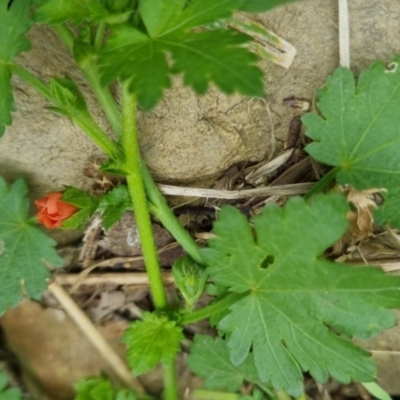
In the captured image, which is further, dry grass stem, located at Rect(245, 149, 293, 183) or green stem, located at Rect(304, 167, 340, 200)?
dry grass stem, located at Rect(245, 149, 293, 183)

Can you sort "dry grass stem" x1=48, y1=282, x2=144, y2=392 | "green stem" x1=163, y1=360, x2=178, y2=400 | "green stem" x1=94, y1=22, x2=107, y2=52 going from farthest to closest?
"dry grass stem" x1=48, y1=282, x2=144, y2=392
"green stem" x1=163, y1=360, x2=178, y2=400
"green stem" x1=94, y1=22, x2=107, y2=52

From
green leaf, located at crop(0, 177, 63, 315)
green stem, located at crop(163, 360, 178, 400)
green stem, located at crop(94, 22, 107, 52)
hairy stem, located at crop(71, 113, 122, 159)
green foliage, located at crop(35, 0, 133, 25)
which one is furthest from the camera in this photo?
green stem, located at crop(163, 360, 178, 400)

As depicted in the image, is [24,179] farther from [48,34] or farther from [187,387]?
[187,387]

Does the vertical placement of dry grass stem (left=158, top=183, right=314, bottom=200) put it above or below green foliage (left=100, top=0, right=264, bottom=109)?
below

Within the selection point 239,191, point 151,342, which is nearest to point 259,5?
point 239,191

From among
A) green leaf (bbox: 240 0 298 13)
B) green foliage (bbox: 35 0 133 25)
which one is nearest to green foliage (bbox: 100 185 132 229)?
green foliage (bbox: 35 0 133 25)

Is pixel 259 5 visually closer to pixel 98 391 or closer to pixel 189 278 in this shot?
pixel 189 278

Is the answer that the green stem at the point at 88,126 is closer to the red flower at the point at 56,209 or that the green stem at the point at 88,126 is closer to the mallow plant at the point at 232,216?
the mallow plant at the point at 232,216

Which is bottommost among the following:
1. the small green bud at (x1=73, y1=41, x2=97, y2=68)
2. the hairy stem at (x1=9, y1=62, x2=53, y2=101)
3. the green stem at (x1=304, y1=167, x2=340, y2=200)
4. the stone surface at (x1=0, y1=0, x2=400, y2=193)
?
Answer: the green stem at (x1=304, y1=167, x2=340, y2=200)

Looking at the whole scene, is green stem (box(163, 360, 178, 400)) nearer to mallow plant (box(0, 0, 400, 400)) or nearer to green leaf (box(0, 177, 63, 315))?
mallow plant (box(0, 0, 400, 400))
